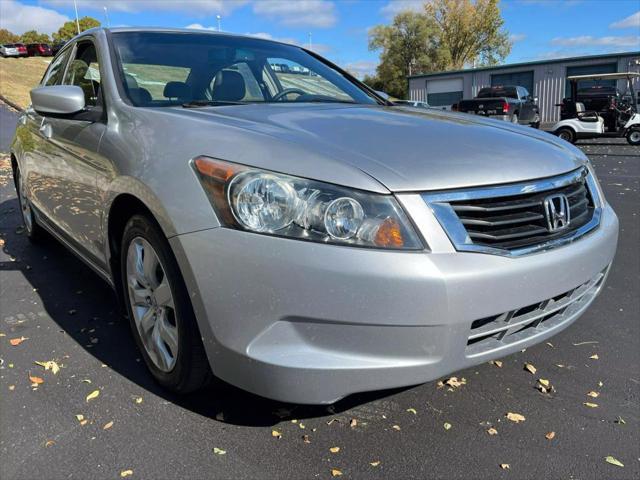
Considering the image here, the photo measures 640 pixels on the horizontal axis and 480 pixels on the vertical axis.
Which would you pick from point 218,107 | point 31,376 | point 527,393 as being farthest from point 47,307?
point 527,393

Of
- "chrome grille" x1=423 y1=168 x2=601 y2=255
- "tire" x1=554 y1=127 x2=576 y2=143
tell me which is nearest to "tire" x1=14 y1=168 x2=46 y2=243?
"chrome grille" x1=423 y1=168 x2=601 y2=255

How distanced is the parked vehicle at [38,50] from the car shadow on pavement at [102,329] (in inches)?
1652

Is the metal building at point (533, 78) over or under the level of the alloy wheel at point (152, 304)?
over

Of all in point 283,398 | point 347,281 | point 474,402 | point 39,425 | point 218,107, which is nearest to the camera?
point 347,281

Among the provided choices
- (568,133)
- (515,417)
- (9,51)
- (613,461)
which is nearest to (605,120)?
(568,133)

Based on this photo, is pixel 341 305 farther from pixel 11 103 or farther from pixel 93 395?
pixel 11 103

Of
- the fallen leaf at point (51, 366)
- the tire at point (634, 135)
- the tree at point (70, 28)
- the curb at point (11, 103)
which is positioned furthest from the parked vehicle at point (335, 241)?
the tree at point (70, 28)

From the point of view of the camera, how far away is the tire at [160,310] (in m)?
1.97

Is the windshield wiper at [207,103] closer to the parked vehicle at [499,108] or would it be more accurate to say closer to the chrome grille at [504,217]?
the chrome grille at [504,217]

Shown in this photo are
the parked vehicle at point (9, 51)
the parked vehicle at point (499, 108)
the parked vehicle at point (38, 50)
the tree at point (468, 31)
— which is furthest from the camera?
the tree at point (468, 31)

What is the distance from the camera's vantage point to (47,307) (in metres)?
3.40

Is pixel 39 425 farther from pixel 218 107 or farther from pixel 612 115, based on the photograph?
pixel 612 115

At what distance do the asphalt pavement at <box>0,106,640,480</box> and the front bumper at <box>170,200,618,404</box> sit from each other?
0.38 metres

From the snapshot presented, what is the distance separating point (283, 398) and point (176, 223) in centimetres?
71
